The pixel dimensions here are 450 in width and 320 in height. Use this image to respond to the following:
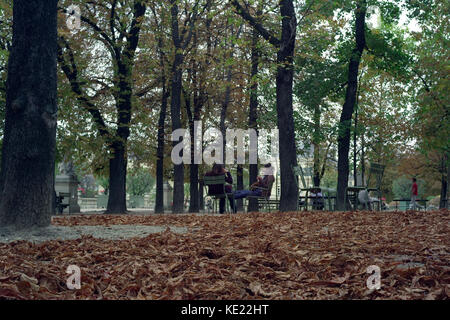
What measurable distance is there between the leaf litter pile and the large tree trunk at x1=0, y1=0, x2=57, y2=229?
1.12m

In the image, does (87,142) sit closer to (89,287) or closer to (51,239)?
(51,239)

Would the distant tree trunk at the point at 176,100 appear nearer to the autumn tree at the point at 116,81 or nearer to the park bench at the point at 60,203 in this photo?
the autumn tree at the point at 116,81

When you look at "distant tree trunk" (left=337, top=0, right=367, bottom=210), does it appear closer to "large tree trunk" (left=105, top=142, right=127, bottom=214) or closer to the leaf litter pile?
"large tree trunk" (left=105, top=142, right=127, bottom=214)

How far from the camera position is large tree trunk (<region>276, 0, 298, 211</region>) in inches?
476

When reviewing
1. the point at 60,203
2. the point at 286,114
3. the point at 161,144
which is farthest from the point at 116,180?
the point at 286,114

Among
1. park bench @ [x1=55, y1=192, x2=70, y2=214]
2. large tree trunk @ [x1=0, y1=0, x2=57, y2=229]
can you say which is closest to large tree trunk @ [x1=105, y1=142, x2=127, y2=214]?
park bench @ [x1=55, y1=192, x2=70, y2=214]

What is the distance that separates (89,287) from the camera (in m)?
3.37

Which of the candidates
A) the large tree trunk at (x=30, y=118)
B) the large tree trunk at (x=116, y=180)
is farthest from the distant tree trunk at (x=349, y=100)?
the large tree trunk at (x=30, y=118)

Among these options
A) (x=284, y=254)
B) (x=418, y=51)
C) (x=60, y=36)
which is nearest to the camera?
(x=284, y=254)

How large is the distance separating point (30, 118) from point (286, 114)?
283 inches

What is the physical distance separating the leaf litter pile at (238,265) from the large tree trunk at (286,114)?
18.7ft
